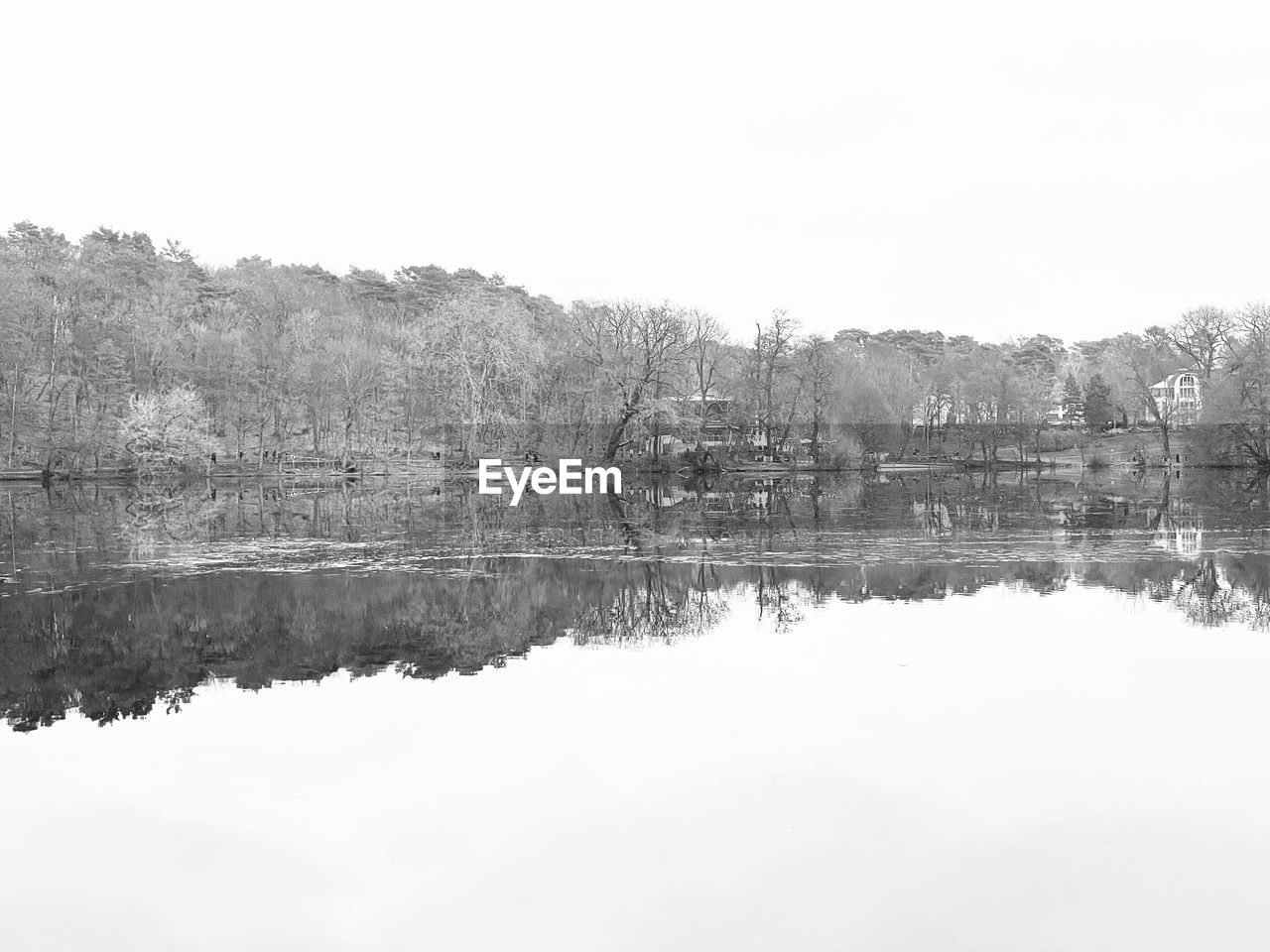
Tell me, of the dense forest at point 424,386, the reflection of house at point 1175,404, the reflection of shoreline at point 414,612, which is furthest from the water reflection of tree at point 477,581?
the reflection of house at point 1175,404

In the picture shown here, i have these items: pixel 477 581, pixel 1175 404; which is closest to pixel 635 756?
pixel 477 581

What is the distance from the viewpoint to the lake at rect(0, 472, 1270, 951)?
227 inches

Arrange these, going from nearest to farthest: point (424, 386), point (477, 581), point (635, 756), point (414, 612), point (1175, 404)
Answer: point (635, 756), point (414, 612), point (477, 581), point (424, 386), point (1175, 404)

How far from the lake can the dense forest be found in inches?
1616

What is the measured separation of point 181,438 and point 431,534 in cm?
3445

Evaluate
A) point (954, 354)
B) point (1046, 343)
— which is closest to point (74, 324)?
point (954, 354)

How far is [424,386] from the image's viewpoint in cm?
6525

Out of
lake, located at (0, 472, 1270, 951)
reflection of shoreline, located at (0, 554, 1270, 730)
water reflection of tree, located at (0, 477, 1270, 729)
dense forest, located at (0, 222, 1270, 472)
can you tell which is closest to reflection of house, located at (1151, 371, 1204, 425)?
dense forest, located at (0, 222, 1270, 472)

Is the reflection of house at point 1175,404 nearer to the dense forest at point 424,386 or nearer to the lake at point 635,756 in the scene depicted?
the dense forest at point 424,386

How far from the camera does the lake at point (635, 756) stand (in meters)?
5.77

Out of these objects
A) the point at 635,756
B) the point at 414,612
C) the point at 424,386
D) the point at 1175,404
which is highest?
the point at 424,386

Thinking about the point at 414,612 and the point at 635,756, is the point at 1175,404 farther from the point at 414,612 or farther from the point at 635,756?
the point at 635,756

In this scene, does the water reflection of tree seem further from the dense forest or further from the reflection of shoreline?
the dense forest

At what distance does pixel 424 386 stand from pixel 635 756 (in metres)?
59.1
